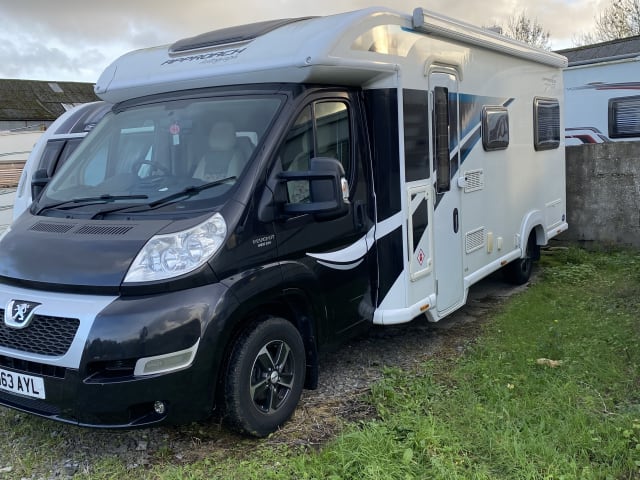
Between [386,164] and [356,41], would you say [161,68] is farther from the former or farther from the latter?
[386,164]

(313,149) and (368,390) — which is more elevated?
(313,149)

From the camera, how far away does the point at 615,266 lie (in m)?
7.95

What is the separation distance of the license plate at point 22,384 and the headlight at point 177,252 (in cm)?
73

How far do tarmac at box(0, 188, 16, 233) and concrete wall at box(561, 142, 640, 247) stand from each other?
8512 mm

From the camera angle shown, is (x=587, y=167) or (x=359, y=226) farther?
(x=587, y=167)

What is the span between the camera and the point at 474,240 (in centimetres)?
585

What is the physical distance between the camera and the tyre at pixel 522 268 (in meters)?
7.27

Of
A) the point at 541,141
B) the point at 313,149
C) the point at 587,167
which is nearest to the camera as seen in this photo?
the point at 313,149

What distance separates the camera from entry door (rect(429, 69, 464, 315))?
5.18m

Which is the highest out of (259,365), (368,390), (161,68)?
(161,68)

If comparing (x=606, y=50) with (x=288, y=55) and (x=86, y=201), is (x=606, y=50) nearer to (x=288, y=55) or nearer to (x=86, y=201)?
(x=288, y=55)

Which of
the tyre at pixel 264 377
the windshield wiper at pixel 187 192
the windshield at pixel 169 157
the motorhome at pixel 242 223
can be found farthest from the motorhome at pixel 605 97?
the windshield wiper at pixel 187 192

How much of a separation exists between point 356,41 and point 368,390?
2.44 metres

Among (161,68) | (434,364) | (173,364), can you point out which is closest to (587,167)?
(434,364)
